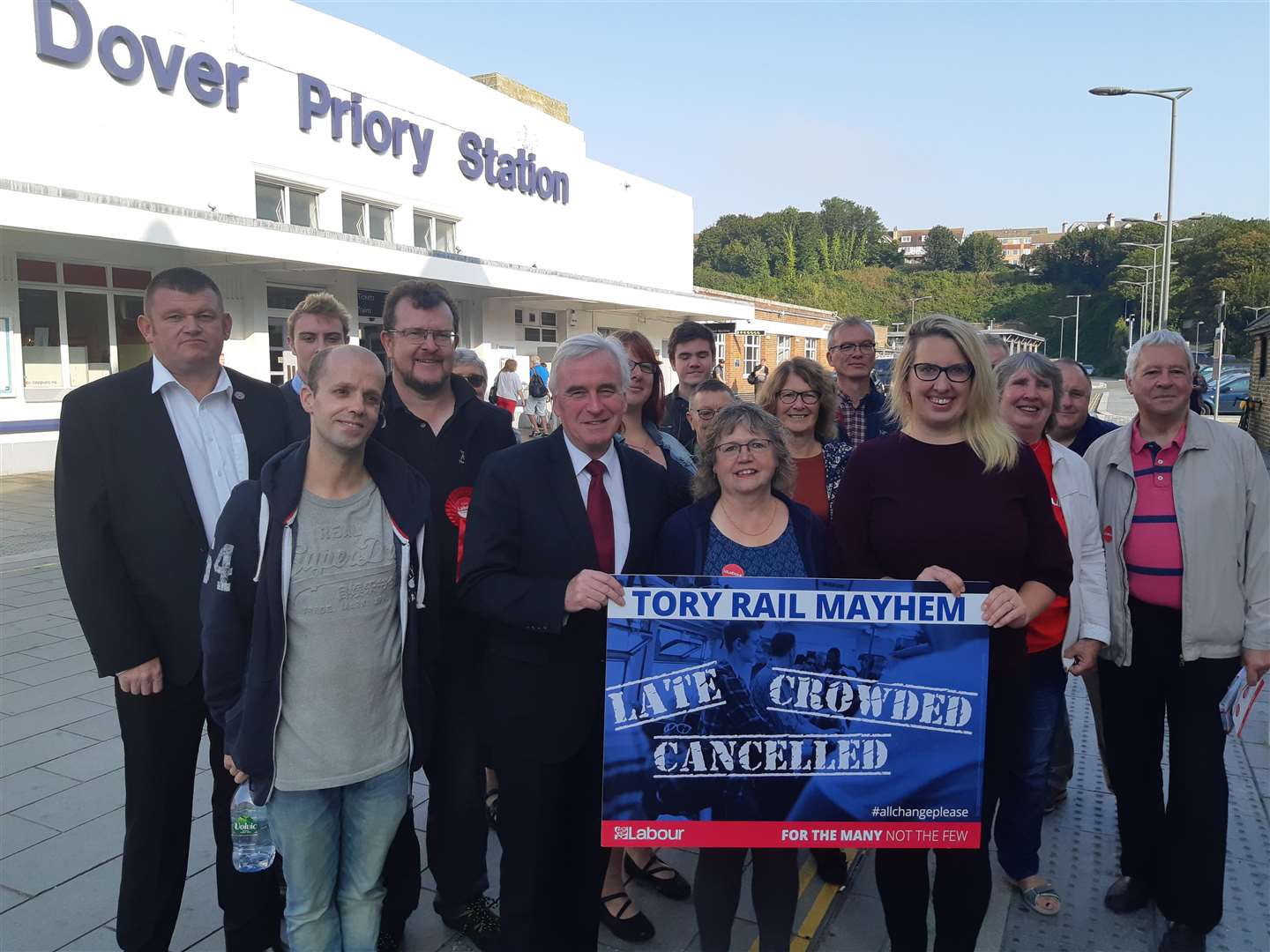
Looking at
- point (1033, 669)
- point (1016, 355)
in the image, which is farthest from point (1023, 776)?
point (1016, 355)

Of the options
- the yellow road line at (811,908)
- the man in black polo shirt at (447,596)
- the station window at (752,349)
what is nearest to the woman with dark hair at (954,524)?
the yellow road line at (811,908)

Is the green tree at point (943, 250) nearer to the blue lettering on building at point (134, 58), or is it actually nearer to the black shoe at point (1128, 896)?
the blue lettering on building at point (134, 58)

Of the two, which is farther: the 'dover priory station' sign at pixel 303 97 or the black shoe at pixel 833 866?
the 'dover priory station' sign at pixel 303 97

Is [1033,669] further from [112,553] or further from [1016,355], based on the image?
[112,553]

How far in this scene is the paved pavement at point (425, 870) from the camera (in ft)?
10.7

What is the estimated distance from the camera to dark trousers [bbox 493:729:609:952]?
271 cm

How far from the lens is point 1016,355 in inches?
147

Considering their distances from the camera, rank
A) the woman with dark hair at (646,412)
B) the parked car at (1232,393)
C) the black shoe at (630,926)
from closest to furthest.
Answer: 1. the black shoe at (630,926)
2. the woman with dark hair at (646,412)
3. the parked car at (1232,393)

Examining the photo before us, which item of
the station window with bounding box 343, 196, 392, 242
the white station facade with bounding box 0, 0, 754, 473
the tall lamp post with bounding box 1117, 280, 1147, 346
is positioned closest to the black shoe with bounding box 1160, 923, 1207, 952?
the white station facade with bounding box 0, 0, 754, 473

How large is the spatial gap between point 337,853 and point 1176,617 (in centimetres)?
312

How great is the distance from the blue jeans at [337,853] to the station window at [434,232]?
2206cm

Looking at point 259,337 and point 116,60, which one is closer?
point 116,60

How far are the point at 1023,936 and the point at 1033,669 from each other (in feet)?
3.28

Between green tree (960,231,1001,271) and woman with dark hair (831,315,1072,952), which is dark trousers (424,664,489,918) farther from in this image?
green tree (960,231,1001,271)
